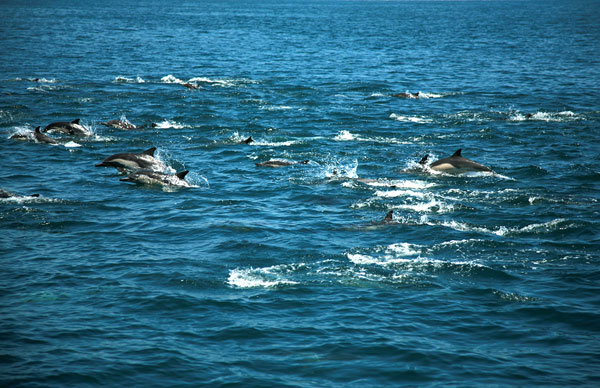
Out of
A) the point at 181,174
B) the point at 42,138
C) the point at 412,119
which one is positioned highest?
the point at 412,119

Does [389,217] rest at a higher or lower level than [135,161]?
lower

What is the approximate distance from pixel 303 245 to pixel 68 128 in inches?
760

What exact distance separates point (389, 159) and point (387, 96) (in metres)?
19.7

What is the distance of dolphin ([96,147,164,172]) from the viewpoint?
27078 millimetres

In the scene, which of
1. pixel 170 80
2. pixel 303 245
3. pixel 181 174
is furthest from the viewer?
pixel 170 80

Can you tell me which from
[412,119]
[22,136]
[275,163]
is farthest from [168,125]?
[412,119]

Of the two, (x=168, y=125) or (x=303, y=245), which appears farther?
(x=168, y=125)

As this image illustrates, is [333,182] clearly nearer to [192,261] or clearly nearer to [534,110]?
[192,261]

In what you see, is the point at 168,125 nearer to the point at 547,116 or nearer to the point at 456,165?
the point at 456,165

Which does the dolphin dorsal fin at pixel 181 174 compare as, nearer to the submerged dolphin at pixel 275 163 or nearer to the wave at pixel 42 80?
the submerged dolphin at pixel 275 163

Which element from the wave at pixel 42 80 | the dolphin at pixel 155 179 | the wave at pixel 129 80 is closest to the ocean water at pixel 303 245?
the dolphin at pixel 155 179

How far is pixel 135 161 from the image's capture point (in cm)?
2712

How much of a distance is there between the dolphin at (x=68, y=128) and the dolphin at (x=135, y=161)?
23.9 feet

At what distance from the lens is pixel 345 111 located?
42.8m
